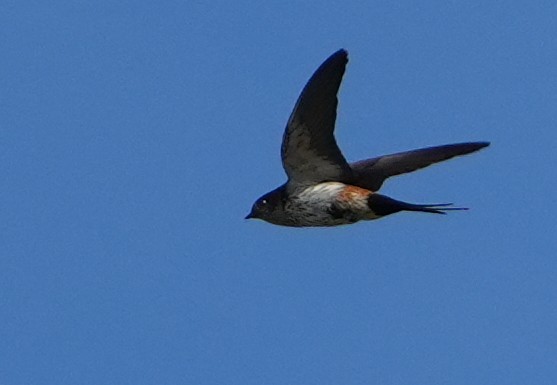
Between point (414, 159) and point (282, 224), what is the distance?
1577 millimetres

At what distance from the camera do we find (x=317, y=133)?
18516 mm

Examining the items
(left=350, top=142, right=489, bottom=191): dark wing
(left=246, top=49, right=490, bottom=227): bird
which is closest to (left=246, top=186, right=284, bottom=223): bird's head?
(left=246, top=49, right=490, bottom=227): bird

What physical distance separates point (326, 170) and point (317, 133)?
2.32 ft

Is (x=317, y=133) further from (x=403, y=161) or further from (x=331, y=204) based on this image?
(x=403, y=161)

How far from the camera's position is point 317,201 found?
63.0 ft

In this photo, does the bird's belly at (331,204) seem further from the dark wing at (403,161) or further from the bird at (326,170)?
the dark wing at (403,161)

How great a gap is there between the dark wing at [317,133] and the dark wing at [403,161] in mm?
625

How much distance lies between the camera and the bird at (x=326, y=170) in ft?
59.5

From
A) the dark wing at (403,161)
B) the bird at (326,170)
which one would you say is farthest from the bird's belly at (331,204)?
the dark wing at (403,161)

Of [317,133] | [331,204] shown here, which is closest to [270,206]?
[331,204]

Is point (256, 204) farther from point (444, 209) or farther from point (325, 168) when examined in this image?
point (444, 209)

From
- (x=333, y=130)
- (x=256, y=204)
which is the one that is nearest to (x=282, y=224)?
(x=256, y=204)

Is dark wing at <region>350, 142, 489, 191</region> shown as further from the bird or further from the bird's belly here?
the bird's belly

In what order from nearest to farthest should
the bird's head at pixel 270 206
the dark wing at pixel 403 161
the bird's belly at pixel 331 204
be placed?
the bird's belly at pixel 331 204
the bird's head at pixel 270 206
the dark wing at pixel 403 161
